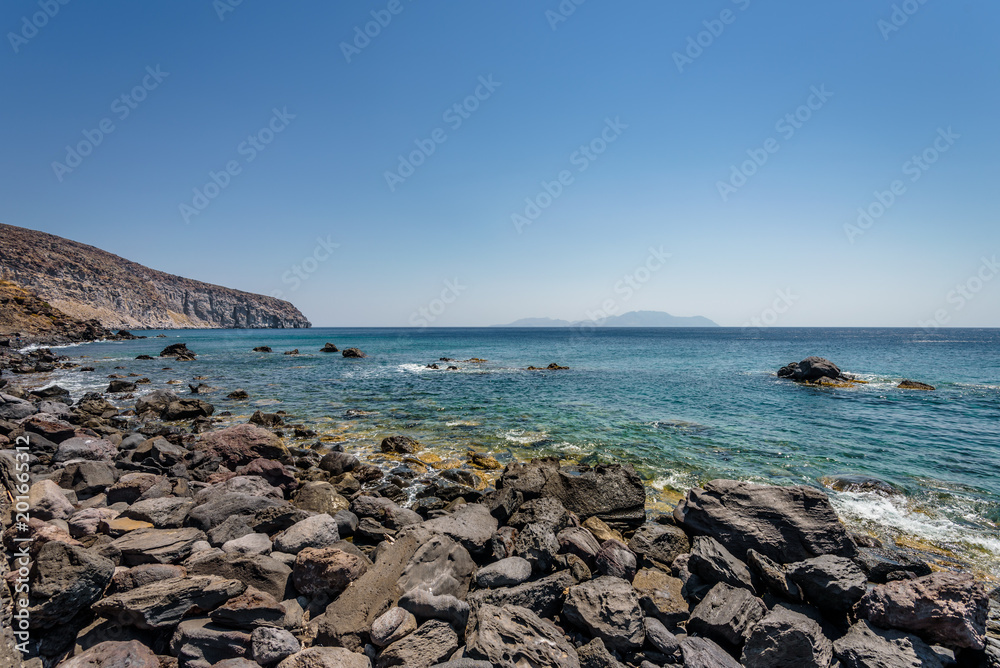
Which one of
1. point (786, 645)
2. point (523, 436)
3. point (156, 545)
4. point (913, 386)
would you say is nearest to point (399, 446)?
point (523, 436)

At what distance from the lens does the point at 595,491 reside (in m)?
10.2

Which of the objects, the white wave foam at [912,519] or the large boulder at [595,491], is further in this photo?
the large boulder at [595,491]

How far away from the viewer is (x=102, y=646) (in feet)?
16.1

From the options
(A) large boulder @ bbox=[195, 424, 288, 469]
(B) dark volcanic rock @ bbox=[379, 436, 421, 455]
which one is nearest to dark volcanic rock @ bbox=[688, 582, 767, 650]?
(B) dark volcanic rock @ bbox=[379, 436, 421, 455]

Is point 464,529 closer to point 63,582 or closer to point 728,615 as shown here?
point 728,615

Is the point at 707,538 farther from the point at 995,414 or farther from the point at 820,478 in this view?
the point at 995,414

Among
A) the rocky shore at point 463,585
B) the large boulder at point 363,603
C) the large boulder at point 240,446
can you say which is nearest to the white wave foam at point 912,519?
the rocky shore at point 463,585

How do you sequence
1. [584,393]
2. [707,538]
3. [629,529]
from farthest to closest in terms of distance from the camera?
[584,393] < [629,529] < [707,538]

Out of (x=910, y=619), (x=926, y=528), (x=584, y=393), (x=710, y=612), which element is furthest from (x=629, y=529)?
(x=584, y=393)

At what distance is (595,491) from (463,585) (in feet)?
15.3

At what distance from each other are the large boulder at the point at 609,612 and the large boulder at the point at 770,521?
332cm

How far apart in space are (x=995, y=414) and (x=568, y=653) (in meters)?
31.7

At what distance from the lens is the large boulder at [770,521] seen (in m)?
7.75

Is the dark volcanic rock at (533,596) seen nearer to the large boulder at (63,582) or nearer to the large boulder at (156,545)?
the large boulder at (156,545)
